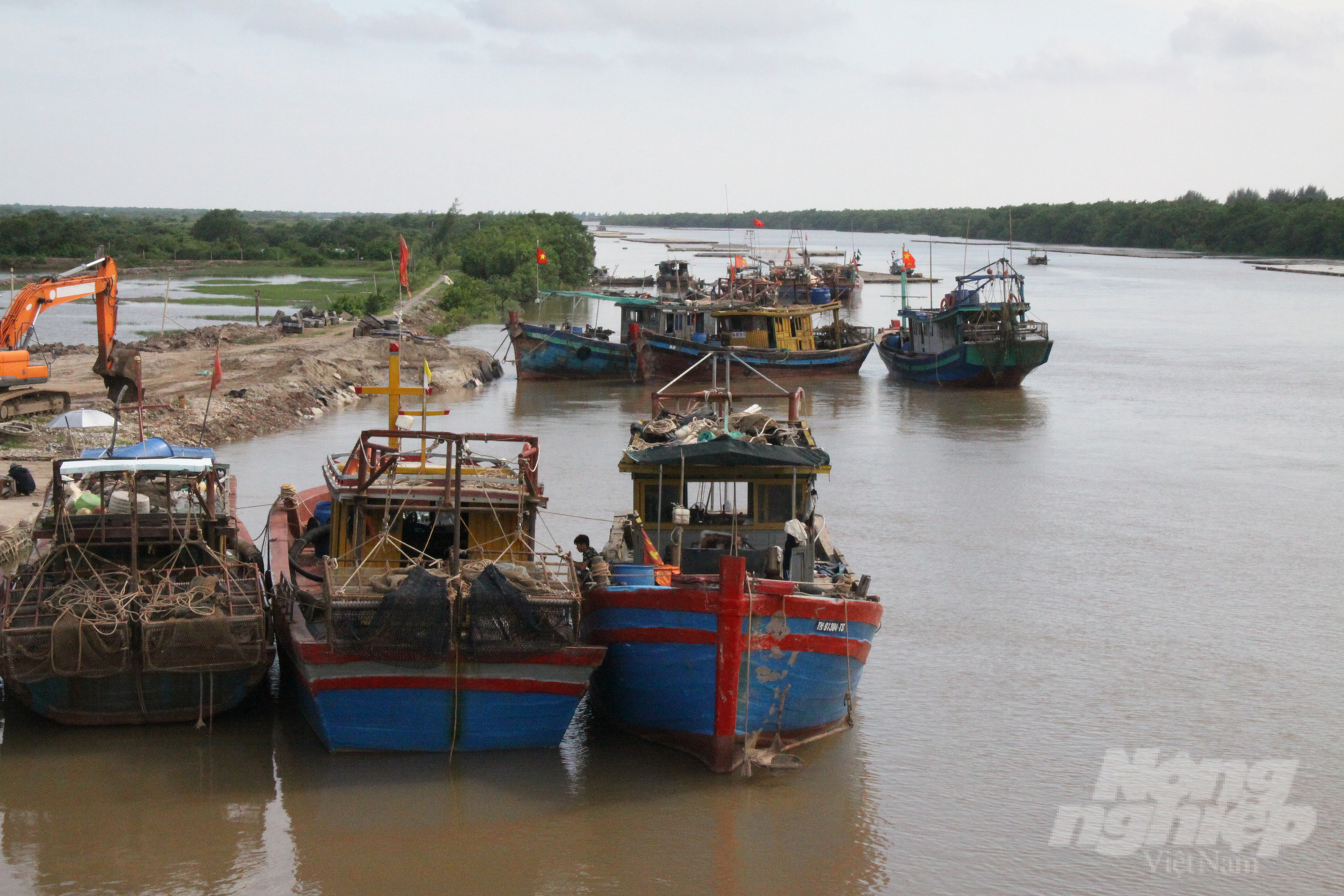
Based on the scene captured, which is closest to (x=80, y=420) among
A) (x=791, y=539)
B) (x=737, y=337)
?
(x=791, y=539)

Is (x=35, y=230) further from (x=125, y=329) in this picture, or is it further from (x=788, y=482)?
(x=788, y=482)


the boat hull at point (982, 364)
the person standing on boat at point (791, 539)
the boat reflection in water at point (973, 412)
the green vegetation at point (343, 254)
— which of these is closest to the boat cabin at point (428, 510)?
the person standing on boat at point (791, 539)

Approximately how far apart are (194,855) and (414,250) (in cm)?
9056

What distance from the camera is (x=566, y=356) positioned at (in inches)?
1692

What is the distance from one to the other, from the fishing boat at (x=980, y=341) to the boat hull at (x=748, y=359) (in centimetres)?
261

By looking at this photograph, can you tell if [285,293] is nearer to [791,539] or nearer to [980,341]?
[980,341]

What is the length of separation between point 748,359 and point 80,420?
2285 centimetres

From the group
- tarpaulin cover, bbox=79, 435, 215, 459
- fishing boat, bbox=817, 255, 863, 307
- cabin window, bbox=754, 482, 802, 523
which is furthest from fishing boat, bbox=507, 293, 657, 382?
cabin window, bbox=754, 482, 802, 523

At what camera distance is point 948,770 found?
44.4 ft

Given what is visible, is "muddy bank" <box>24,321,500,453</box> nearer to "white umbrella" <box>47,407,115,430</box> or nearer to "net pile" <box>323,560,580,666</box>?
"white umbrella" <box>47,407,115,430</box>

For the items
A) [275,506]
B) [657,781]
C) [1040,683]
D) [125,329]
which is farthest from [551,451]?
[125,329]

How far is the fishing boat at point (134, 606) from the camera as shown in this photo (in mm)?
12367

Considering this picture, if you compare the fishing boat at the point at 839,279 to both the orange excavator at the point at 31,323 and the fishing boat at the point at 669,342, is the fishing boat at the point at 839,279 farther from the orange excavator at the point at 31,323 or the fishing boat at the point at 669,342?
the orange excavator at the point at 31,323

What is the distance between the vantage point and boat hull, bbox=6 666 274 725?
42.1ft
